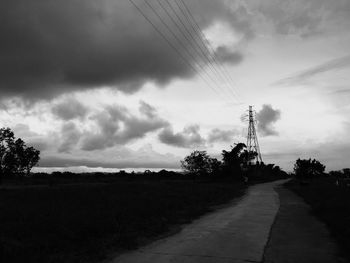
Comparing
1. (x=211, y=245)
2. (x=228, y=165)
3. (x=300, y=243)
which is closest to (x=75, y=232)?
(x=211, y=245)

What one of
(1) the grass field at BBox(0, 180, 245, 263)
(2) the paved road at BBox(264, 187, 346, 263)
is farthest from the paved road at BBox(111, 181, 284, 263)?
(1) the grass field at BBox(0, 180, 245, 263)

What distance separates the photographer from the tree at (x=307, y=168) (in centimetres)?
8431

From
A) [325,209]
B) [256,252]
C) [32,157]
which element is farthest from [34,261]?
[32,157]

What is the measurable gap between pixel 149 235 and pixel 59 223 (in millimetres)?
3085

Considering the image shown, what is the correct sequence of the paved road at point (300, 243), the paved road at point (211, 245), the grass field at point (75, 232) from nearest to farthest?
the paved road at point (211, 245)
the grass field at point (75, 232)
the paved road at point (300, 243)

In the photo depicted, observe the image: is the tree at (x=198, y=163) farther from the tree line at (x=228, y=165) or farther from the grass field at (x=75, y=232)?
the grass field at (x=75, y=232)

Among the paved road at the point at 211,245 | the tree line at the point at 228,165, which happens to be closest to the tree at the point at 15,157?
the tree line at the point at 228,165

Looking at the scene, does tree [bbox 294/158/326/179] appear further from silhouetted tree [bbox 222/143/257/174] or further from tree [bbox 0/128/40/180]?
tree [bbox 0/128/40/180]

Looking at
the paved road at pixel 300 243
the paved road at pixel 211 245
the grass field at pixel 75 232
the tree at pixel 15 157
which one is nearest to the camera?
the paved road at pixel 211 245

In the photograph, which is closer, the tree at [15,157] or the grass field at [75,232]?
the grass field at [75,232]

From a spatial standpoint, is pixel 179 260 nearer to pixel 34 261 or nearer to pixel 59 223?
pixel 34 261

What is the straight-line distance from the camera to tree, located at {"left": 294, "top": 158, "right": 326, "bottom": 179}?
277ft

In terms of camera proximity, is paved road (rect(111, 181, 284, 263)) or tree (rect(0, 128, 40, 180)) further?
tree (rect(0, 128, 40, 180))

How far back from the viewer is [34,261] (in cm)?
897
